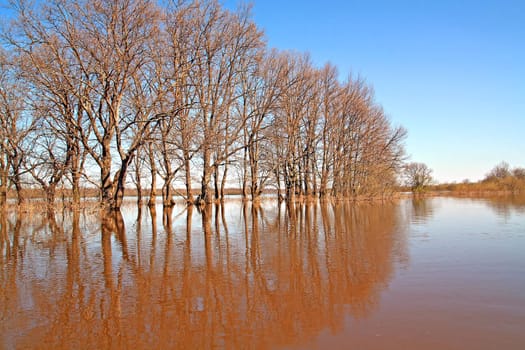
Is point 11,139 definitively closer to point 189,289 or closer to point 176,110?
point 176,110

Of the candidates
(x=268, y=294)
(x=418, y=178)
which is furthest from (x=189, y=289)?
(x=418, y=178)

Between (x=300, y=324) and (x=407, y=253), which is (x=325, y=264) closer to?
(x=407, y=253)

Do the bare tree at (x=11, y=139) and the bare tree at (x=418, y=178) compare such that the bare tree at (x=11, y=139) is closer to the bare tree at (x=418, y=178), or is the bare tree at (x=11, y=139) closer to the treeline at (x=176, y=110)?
the treeline at (x=176, y=110)

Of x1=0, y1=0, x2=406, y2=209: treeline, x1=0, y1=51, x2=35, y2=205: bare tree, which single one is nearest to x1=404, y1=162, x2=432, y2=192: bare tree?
x1=0, y1=0, x2=406, y2=209: treeline

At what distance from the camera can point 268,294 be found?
5.51 meters

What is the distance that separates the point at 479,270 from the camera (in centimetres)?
678

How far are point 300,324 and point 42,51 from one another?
20.5 metres

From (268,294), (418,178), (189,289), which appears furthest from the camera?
(418,178)

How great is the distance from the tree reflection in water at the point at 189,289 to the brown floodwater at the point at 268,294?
22 mm

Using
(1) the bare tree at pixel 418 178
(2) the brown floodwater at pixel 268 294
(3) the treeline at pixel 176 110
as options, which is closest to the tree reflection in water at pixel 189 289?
(2) the brown floodwater at pixel 268 294

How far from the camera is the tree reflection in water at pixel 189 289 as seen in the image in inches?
163

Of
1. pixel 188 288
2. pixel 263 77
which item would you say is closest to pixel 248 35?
pixel 263 77

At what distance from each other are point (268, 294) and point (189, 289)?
1231 mm

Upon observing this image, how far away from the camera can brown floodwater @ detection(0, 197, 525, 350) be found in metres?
3.99
